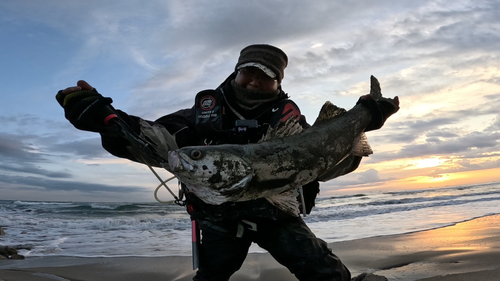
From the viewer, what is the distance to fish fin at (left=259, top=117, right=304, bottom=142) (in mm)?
2799

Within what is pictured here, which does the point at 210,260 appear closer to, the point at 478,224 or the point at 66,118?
the point at 66,118

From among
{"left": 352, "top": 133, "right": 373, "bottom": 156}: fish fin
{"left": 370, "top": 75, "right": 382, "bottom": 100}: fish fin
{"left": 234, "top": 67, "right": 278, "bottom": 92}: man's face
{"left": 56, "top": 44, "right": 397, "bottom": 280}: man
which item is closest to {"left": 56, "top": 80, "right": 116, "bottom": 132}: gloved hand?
{"left": 56, "top": 44, "right": 397, "bottom": 280}: man

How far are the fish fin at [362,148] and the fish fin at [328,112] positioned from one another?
33 cm

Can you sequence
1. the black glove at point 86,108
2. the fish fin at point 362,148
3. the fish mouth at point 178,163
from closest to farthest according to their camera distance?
the fish mouth at point 178,163
the black glove at point 86,108
the fish fin at point 362,148

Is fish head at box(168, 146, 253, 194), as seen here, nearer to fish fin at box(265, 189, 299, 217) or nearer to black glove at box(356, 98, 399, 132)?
fish fin at box(265, 189, 299, 217)

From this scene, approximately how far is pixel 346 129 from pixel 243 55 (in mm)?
1312

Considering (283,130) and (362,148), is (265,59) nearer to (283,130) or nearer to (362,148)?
(283,130)

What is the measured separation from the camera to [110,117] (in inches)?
102

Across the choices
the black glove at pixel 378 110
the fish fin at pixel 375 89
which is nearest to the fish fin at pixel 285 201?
the black glove at pixel 378 110

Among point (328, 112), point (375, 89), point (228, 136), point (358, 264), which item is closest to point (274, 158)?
point (228, 136)

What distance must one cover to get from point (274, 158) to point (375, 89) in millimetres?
1490

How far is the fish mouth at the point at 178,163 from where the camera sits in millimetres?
2305

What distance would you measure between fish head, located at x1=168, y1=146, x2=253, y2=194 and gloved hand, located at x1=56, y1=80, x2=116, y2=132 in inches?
25.9

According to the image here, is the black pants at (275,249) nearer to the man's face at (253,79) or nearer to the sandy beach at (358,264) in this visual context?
the man's face at (253,79)
